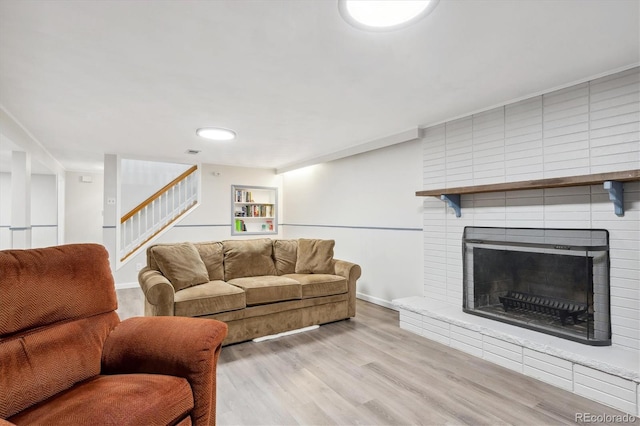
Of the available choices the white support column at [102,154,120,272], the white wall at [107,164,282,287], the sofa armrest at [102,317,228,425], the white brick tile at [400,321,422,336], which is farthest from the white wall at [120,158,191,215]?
the sofa armrest at [102,317,228,425]

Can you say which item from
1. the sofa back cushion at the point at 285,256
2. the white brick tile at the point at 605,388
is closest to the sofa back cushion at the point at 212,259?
the sofa back cushion at the point at 285,256

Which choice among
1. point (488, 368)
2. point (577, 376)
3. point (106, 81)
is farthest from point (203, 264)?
point (577, 376)

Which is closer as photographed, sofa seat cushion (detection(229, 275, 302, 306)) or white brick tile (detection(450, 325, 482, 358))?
white brick tile (detection(450, 325, 482, 358))

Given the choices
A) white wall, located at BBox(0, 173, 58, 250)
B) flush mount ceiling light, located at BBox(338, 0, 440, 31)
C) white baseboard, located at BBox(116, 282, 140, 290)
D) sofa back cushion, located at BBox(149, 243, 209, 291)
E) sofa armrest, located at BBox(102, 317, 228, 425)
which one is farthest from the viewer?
white wall, located at BBox(0, 173, 58, 250)

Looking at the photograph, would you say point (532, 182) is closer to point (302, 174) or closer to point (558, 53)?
point (558, 53)

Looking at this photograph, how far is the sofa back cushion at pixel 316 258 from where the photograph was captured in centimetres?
388

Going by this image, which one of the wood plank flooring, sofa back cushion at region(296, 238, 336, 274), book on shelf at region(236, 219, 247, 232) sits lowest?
the wood plank flooring

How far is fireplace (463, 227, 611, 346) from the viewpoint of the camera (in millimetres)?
2371

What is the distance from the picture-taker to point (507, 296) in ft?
9.72

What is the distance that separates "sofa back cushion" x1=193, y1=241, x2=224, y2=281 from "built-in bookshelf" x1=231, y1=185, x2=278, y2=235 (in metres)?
2.65

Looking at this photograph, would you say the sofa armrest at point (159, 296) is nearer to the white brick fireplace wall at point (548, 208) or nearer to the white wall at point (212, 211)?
the white brick fireplace wall at point (548, 208)

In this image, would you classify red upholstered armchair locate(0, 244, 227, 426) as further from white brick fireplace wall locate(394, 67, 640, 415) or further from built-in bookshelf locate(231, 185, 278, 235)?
built-in bookshelf locate(231, 185, 278, 235)

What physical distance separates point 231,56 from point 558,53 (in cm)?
208

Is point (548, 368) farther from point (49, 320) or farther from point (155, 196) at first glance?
point (155, 196)
